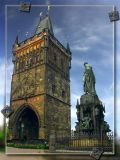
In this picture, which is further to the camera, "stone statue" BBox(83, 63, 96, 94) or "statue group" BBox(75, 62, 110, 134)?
"stone statue" BBox(83, 63, 96, 94)

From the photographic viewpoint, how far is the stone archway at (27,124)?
3128cm

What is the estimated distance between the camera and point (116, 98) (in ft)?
44.3

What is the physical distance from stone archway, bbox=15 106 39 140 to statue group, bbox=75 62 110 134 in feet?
40.9

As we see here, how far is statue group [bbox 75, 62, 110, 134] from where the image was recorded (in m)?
17.6

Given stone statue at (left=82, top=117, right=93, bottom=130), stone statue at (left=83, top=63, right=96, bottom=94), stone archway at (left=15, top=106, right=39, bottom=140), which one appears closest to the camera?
stone statue at (left=82, top=117, right=93, bottom=130)

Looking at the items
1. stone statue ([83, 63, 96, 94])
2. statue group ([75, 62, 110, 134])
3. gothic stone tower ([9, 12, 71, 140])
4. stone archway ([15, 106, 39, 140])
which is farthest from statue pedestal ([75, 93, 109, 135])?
stone archway ([15, 106, 39, 140])

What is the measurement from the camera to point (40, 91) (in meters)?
31.2

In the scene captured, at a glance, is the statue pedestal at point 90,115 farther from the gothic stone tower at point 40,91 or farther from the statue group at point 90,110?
the gothic stone tower at point 40,91

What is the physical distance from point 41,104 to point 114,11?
19.5m

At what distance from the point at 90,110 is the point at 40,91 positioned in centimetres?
1353

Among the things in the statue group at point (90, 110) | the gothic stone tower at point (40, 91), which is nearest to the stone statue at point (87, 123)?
the statue group at point (90, 110)

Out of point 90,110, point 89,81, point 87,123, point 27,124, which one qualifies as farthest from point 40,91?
point 87,123

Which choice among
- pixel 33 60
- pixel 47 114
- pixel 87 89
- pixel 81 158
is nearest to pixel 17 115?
pixel 47 114

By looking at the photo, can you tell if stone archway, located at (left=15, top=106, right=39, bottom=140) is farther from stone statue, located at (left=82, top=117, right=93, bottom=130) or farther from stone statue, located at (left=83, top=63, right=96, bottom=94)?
stone statue, located at (left=82, top=117, right=93, bottom=130)
